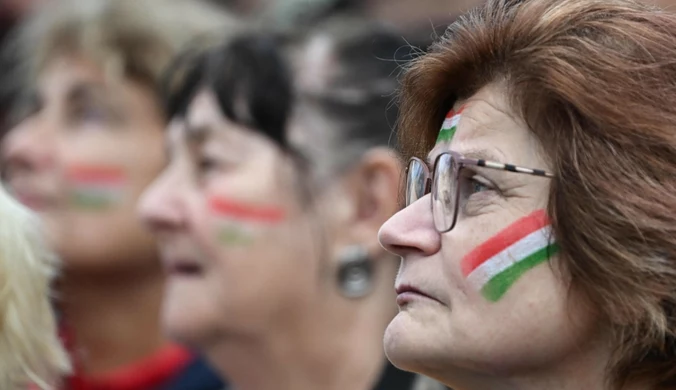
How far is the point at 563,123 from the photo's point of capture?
67.1 inches

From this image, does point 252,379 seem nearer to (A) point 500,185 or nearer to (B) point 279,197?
(B) point 279,197

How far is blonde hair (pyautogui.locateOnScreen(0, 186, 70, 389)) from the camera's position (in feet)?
7.12

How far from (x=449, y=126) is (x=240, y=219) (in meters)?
1.27

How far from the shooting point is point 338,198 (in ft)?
10.4

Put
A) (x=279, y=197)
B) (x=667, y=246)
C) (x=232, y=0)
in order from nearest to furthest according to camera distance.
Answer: (x=667, y=246) < (x=279, y=197) < (x=232, y=0)

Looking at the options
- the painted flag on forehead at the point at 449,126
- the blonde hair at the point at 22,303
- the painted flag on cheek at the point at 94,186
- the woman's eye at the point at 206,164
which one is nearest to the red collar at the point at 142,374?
the painted flag on cheek at the point at 94,186

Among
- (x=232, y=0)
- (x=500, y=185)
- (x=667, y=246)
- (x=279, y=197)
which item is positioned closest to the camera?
(x=667, y=246)

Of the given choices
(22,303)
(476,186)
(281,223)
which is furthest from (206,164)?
(476,186)

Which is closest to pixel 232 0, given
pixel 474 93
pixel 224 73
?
pixel 224 73

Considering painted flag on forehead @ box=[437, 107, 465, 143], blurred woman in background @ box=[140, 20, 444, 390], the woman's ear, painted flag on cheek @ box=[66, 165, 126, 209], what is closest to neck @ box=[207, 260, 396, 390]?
blurred woman in background @ box=[140, 20, 444, 390]

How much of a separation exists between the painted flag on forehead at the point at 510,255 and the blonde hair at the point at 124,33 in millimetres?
2196

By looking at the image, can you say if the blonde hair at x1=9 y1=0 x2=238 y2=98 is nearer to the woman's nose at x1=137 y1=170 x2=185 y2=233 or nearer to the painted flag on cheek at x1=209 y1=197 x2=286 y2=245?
the woman's nose at x1=137 y1=170 x2=185 y2=233

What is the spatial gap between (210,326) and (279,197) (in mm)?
373

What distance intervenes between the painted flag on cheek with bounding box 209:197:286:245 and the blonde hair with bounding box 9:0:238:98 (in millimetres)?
864
